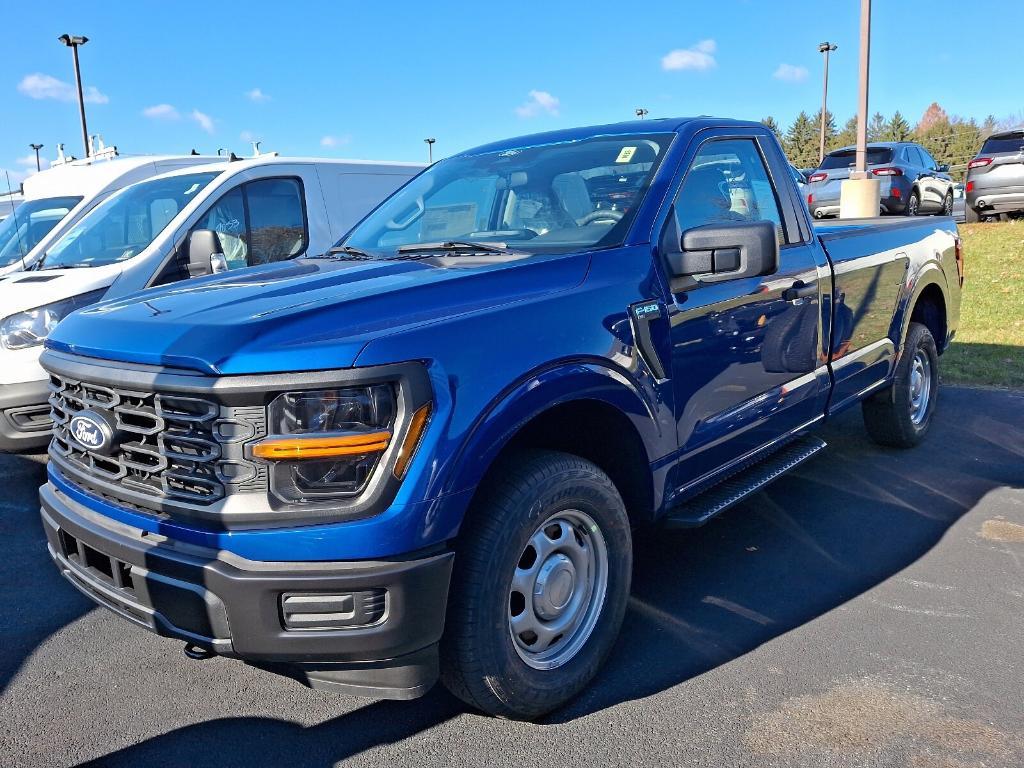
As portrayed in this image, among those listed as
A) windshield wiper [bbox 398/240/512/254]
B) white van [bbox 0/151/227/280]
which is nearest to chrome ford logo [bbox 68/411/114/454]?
windshield wiper [bbox 398/240/512/254]

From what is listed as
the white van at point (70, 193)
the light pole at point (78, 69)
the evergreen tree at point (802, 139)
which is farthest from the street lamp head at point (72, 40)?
the evergreen tree at point (802, 139)

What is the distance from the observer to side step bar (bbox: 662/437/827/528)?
3307mm

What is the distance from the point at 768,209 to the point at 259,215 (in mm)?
4269

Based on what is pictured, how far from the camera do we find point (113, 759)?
2.57 meters

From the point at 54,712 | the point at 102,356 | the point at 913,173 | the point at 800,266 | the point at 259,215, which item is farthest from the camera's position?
the point at 913,173

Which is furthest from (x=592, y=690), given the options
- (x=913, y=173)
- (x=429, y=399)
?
(x=913, y=173)

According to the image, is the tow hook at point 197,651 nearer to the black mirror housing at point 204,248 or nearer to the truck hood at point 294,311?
the truck hood at point 294,311

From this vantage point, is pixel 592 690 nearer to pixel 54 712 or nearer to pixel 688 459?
pixel 688 459

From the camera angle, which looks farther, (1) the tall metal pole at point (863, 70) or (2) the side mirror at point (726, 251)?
(1) the tall metal pole at point (863, 70)

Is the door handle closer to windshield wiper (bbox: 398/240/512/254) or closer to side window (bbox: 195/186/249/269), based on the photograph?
windshield wiper (bbox: 398/240/512/254)

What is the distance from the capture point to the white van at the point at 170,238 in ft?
16.2

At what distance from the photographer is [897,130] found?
81500 millimetres

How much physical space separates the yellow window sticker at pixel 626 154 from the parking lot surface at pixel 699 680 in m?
1.85

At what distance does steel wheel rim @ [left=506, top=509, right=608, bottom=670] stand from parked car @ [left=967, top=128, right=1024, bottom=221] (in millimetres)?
14080
